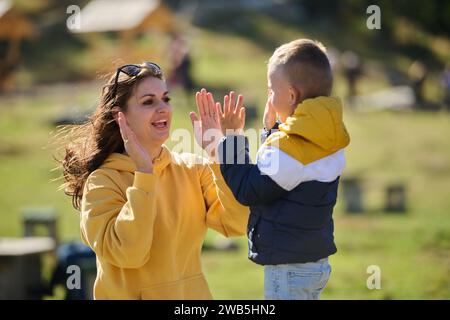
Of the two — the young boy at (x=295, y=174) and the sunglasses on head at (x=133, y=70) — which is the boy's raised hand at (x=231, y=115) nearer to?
the young boy at (x=295, y=174)

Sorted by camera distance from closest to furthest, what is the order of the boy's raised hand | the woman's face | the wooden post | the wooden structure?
1. the boy's raised hand
2. the woman's face
3. the wooden structure
4. the wooden post

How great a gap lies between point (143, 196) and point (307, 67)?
0.94 meters

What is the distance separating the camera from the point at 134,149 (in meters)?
4.10

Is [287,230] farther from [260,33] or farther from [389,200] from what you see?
[260,33]

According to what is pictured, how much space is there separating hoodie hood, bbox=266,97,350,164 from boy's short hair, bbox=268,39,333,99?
0.07 m

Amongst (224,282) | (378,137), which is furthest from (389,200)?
(378,137)

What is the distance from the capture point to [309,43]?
4.01m

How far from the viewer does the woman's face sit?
4266 millimetres

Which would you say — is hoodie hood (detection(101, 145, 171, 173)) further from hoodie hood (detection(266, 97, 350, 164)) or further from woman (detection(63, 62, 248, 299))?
hoodie hood (detection(266, 97, 350, 164))

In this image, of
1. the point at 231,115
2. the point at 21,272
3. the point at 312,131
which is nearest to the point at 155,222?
the point at 231,115

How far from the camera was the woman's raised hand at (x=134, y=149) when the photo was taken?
4078mm

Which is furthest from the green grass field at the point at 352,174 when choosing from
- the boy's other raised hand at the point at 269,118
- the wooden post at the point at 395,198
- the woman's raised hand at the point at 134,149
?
the boy's other raised hand at the point at 269,118

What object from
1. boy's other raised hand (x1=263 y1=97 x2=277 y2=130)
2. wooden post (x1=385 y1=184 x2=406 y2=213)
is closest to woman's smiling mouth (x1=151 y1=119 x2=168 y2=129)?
boy's other raised hand (x1=263 y1=97 x2=277 y2=130)

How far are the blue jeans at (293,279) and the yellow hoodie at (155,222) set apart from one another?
1.54 ft
